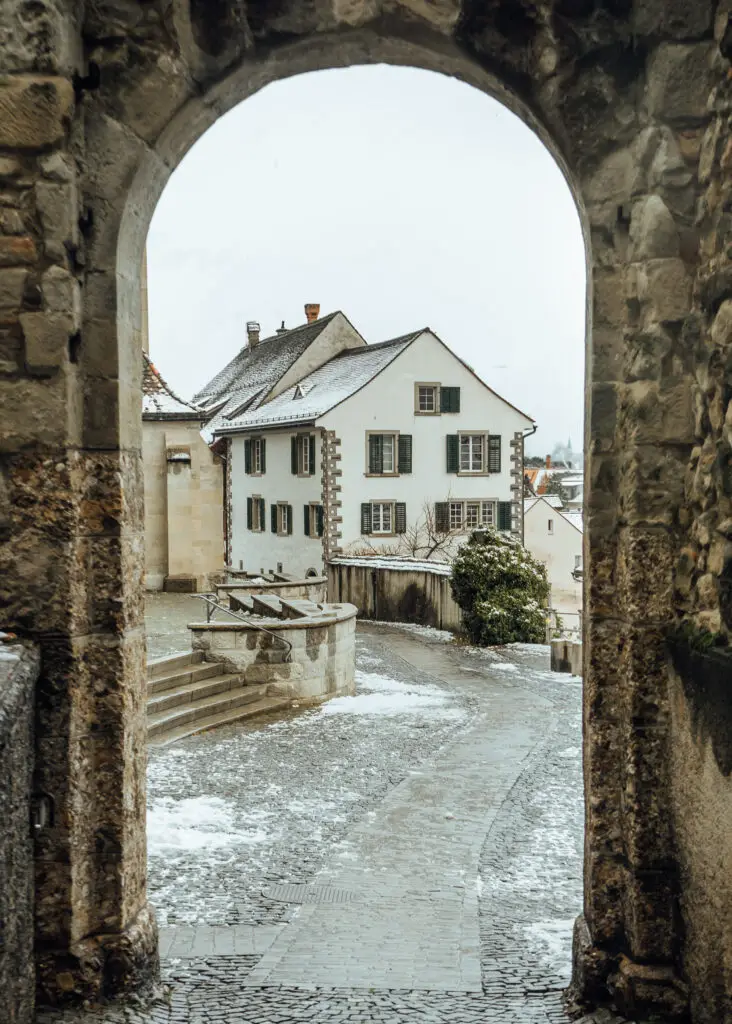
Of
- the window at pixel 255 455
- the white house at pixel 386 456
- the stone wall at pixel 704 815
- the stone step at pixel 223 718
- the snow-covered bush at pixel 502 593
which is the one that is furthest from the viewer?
the window at pixel 255 455

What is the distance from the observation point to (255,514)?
100 feet

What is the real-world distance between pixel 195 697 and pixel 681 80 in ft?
27.4

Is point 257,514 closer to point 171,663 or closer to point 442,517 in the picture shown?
point 442,517

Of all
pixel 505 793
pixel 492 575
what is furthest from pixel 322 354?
pixel 505 793

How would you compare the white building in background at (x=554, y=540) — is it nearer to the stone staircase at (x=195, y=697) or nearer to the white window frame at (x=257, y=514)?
the white window frame at (x=257, y=514)

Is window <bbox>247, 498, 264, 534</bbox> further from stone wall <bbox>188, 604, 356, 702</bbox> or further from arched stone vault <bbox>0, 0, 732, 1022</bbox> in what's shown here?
arched stone vault <bbox>0, 0, 732, 1022</bbox>

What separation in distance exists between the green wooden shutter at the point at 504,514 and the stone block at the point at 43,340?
25.0 meters

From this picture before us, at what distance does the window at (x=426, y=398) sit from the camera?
27.2 m

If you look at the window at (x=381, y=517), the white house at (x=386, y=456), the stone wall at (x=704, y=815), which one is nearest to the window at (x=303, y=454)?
the white house at (x=386, y=456)

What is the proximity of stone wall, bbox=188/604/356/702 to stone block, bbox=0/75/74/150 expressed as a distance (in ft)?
26.7

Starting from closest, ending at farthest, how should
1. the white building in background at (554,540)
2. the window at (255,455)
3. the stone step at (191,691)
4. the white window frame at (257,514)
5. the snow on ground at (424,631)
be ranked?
the stone step at (191,691) → the snow on ground at (424,631) → the window at (255,455) → the white window frame at (257,514) → the white building in background at (554,540)

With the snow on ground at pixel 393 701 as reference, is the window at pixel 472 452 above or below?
above

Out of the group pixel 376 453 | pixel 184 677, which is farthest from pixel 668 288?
pixel 376 453

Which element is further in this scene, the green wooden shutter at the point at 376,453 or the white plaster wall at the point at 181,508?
the green wooden shutter at the point at 376,453
